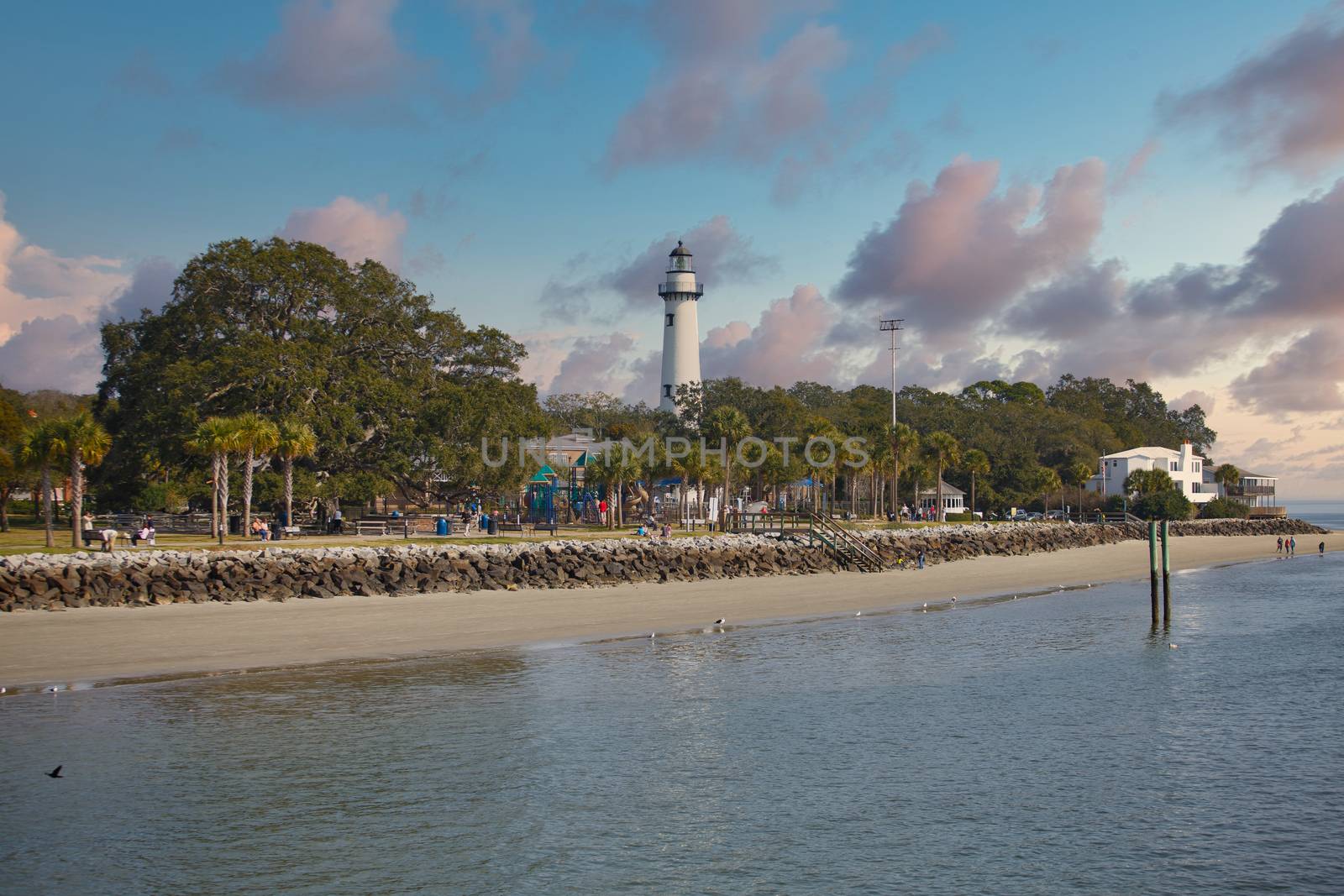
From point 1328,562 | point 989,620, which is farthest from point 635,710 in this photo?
point 1328,562

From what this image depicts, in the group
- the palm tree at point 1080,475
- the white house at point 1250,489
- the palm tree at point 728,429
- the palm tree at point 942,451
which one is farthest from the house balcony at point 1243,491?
the palm tree at point 728,429

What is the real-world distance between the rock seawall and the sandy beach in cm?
80

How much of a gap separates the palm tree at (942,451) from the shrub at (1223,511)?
36628 millimetres

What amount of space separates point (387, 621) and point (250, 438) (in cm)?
1834

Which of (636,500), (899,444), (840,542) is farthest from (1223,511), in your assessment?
(840,542)

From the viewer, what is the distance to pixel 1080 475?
10031 centimetres

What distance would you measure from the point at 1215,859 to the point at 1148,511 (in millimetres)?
95608

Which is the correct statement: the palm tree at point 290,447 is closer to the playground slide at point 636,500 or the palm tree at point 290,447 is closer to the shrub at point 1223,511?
the playground slide at point 636,500

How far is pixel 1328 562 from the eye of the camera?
210 ft

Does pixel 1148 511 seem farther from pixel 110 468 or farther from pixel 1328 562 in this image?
pixel 110 468

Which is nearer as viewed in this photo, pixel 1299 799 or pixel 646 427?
pixel 1299 799

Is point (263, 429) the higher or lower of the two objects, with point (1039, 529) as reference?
higher

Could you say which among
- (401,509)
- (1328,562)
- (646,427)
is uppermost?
(646,427)

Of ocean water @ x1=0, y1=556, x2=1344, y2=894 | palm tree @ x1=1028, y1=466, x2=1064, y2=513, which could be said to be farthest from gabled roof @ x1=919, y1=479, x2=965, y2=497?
ocean water @ x1=0, y1=556, x2=1344, y2=894
